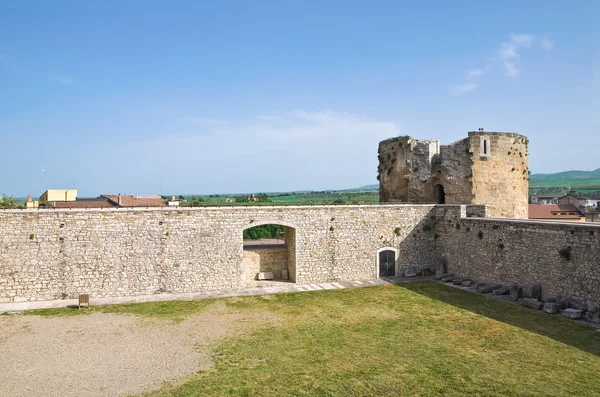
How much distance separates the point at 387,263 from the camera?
74.3ft

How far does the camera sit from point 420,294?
18734 millimetres

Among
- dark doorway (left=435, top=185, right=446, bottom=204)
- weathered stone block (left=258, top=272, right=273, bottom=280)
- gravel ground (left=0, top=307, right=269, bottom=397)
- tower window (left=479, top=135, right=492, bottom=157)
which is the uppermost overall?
tower window (left=479, top=135, right=492, bottom=157)

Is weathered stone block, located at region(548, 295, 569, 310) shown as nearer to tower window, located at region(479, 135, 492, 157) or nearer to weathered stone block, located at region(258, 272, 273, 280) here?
tower window, located at region(479, 135, 492, 157)

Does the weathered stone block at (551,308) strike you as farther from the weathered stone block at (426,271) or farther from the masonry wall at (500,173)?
the masonry wall at (500,173)

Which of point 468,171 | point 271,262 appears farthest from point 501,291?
point 271,262

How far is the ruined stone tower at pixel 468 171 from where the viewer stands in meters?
23.6

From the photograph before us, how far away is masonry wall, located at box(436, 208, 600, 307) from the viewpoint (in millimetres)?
14852

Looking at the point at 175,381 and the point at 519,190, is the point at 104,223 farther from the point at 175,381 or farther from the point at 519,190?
the point at 519,190

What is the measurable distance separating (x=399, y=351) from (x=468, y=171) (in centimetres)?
1506

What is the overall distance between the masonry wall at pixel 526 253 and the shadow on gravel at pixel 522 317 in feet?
4.97

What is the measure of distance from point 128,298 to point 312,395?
12270 mm

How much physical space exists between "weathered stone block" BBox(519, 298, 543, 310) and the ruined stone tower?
8.38 m

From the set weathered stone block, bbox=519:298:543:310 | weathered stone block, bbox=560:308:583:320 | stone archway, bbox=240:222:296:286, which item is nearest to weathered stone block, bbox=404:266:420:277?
stone archway, bbox=240:222:296:286

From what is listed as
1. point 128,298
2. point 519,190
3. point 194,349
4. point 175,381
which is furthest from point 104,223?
point 519,190
